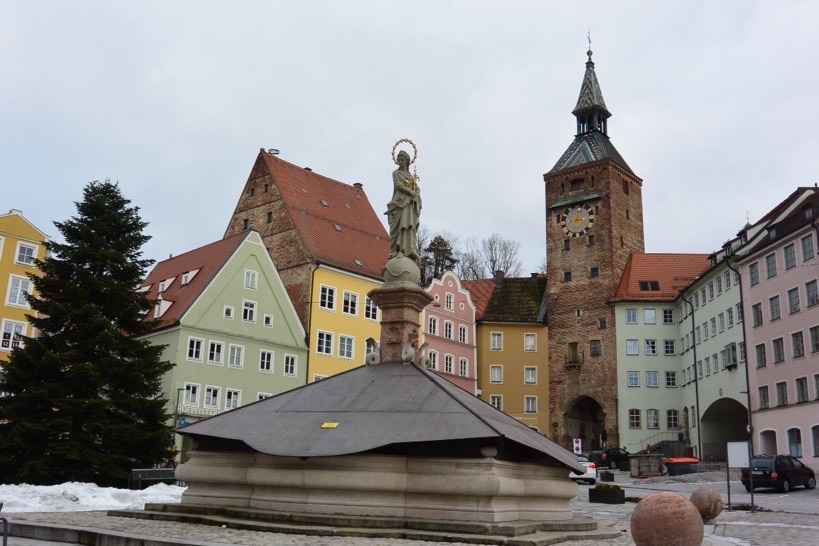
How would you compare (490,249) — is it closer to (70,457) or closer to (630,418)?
(630,418)

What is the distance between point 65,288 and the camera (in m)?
26.2

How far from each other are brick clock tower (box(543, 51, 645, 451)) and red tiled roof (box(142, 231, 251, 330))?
29.7 m

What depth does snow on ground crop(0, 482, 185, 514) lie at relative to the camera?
59.8 feet

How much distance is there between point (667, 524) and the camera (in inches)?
349

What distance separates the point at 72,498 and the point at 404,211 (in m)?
9.90

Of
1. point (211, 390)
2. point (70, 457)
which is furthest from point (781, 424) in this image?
point (70, 457)

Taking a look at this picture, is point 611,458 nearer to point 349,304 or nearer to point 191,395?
point 349,304

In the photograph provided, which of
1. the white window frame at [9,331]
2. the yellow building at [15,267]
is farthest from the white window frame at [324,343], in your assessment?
the white window frame at [9,331]

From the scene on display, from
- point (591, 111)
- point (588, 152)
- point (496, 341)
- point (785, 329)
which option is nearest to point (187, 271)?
point (496, 341)

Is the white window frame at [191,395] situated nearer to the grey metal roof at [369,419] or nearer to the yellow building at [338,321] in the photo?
the yellow building at [338,321]

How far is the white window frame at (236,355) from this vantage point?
1746 inches

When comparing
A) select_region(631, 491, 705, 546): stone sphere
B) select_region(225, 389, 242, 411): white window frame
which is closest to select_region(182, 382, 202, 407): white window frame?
select_region(225, 389, 242, 411): white window frame

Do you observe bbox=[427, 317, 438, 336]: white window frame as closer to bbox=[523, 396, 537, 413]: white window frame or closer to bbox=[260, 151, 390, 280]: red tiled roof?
bbox=[260, 151, 390, 280]: red tiled roof

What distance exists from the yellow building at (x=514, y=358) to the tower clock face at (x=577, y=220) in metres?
6.80
